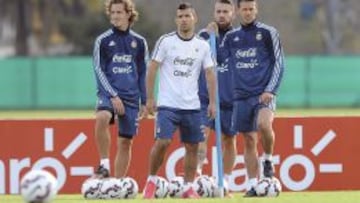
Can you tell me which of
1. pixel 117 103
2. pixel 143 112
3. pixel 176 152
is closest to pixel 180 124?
pixel 143 112

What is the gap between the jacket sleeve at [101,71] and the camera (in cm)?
1909

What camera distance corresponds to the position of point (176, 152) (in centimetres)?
A: 2205

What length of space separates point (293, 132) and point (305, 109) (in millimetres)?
24109

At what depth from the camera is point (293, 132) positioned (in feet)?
72.7

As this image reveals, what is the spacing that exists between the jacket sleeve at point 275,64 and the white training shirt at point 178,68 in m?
0.97

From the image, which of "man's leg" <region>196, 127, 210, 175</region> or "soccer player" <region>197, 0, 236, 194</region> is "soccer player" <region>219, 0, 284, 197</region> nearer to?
"soccer player" <region>197, 0, 236, 194</region>

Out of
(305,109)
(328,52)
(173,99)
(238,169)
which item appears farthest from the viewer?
(328,52)

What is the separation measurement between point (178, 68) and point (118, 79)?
1.02 meters

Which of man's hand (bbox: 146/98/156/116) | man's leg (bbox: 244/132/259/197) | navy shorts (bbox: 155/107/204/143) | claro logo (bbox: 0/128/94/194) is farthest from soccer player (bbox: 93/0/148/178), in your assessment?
claro logo (bbox: 0/128/94/194)

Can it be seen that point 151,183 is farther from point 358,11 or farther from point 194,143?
point 358,11

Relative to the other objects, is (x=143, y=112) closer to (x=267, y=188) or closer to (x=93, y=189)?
(x=93, y=189)

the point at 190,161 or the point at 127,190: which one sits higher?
the point at 190,161

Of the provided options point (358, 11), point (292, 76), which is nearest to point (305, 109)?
point (292, 76)

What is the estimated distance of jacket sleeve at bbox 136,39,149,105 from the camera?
19500mm
